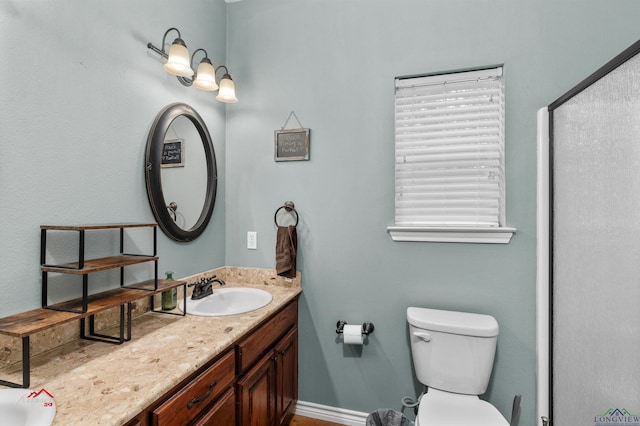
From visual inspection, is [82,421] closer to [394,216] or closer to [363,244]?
[363,244]

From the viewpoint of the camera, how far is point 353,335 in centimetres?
179

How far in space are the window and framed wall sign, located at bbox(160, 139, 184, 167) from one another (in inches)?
49.5

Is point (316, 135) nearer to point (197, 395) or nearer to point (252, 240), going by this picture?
point (252, 240)

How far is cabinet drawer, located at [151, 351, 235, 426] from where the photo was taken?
906 mm

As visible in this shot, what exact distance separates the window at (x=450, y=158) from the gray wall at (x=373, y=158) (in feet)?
0.20

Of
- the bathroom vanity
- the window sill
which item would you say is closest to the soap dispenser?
the bathroom vanity

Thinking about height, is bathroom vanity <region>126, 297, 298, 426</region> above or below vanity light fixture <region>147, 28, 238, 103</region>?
below

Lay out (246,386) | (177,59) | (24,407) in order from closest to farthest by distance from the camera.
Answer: (24,407), (246,386), (177,59)

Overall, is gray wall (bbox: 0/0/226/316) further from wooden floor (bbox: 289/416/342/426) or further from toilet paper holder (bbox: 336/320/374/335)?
wooden floor (bbox: 289/416/342/426)

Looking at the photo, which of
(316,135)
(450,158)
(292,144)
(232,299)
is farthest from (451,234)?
(232,299)

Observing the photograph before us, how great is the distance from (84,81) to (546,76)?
2199 millimetres

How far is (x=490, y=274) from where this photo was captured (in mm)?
1699

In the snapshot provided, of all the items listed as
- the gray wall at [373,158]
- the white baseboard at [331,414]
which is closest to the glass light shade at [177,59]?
the gray wall at [373,158]

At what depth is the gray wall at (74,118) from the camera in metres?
1.03
